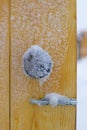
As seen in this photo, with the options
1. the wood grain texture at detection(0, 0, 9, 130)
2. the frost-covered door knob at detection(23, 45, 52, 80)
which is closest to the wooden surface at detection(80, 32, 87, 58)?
the frost-covered door knob at detection(23, 45, 52, 80)

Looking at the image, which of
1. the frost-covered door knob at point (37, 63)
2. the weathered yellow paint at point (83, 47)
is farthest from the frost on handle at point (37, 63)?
the weathered yellow paint at point (83, 47)

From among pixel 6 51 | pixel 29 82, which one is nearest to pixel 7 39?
pixel 6 51

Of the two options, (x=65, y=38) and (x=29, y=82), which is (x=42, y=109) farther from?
(x=65, y=38)

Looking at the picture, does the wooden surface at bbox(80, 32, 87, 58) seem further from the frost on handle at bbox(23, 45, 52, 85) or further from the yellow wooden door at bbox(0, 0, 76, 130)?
the frost on handle at bbox(23, 45, 52, 85)

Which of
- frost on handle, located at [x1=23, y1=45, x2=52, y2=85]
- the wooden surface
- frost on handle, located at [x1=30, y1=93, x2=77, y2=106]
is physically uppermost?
the wooden surface

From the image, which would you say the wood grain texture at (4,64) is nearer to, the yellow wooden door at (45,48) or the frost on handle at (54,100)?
the yellow wooden door at (45,48)

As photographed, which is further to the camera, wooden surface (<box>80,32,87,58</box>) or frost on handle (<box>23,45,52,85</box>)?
wooden surface (<box>80,32,87,58</box>)
